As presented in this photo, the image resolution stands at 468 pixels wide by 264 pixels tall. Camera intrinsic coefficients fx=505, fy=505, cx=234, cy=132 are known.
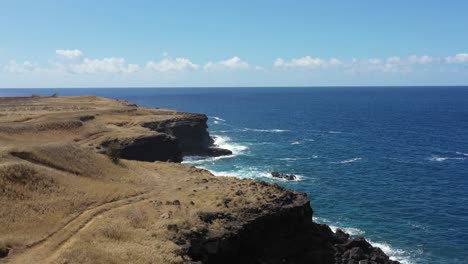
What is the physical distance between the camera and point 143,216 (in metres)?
45.8

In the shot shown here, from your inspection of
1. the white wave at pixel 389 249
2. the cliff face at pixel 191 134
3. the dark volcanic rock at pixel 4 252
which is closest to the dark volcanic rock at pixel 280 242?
the white wave at pixel 389 249

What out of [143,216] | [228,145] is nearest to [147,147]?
[143,216]

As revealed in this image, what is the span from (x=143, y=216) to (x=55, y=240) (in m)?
8.27

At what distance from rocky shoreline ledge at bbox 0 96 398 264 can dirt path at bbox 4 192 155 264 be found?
0.07 metres

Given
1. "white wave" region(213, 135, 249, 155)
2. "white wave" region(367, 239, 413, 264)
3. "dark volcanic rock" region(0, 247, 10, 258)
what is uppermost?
"dark volcanic rock" region(0, 247, 10, 258)

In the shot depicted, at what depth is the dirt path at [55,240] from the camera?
3719 centimetres

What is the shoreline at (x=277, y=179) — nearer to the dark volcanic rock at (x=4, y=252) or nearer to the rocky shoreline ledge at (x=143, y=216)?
the rocky shoreline ledge at (x=143, y=216)

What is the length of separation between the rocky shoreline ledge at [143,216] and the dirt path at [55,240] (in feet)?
0.24

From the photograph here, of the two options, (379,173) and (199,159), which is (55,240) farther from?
(199,159)

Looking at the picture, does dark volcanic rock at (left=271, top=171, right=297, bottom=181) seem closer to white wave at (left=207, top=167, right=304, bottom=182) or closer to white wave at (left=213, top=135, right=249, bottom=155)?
white wave at (left=207, top=167, right=304, bottom=182)

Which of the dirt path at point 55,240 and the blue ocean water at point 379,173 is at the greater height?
the dirt path at point 55,240

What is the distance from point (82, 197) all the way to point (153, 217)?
27.7 feet

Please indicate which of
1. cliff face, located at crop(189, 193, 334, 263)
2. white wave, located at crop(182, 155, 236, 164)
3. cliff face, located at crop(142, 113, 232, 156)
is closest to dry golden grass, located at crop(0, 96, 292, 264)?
cliff face, located at crop(189, 193, 334, 263)

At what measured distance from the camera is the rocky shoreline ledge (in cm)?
3944
